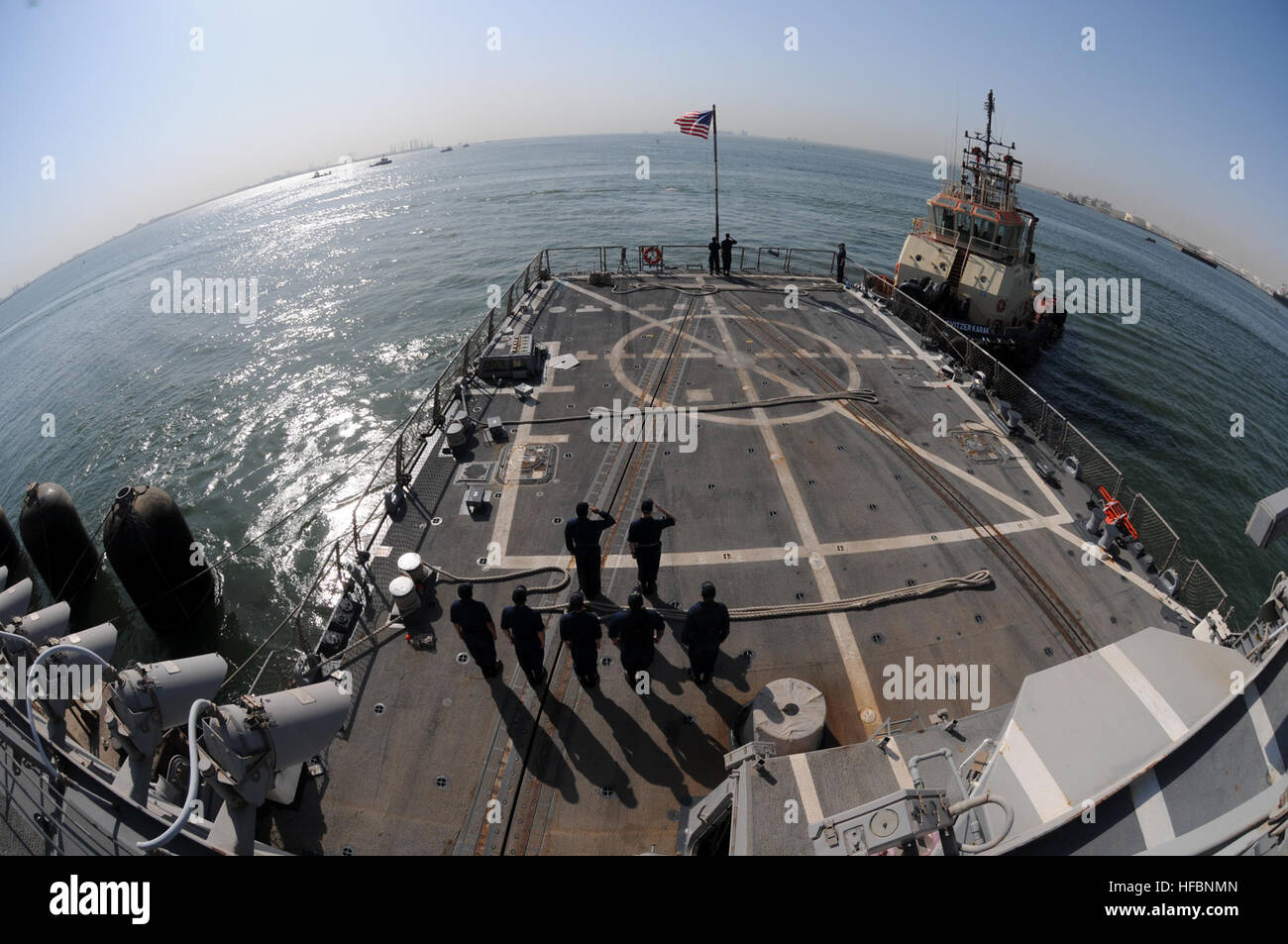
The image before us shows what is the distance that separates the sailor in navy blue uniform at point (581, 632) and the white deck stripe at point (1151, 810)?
18.1 feet

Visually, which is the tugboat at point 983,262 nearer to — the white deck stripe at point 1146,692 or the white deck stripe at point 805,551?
the white deck stripe at point 805,551

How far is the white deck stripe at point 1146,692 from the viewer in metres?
4.48

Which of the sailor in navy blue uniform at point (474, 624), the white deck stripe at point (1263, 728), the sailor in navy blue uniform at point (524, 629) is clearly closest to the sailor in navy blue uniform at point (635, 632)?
the sailor in navy blue uniform at point (524, 629)

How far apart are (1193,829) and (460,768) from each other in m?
7.24

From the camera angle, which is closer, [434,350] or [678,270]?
[678,270]

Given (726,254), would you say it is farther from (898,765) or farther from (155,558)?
(898,765)

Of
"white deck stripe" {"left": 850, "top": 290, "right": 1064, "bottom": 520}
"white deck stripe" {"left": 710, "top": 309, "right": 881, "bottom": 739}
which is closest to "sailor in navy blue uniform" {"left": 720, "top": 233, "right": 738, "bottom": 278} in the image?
"white deck stripe" {"left": 850, "top": 290, "right": 1064, "bottom": 520}

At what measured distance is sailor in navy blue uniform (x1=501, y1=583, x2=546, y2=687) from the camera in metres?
7.45

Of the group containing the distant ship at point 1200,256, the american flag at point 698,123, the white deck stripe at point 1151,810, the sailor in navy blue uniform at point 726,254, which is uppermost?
the distant ship at point 1200,256

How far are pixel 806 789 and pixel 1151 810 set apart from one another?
9.45ft

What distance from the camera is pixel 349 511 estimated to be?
1917 cm

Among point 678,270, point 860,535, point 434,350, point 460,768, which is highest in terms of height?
point 678,270
